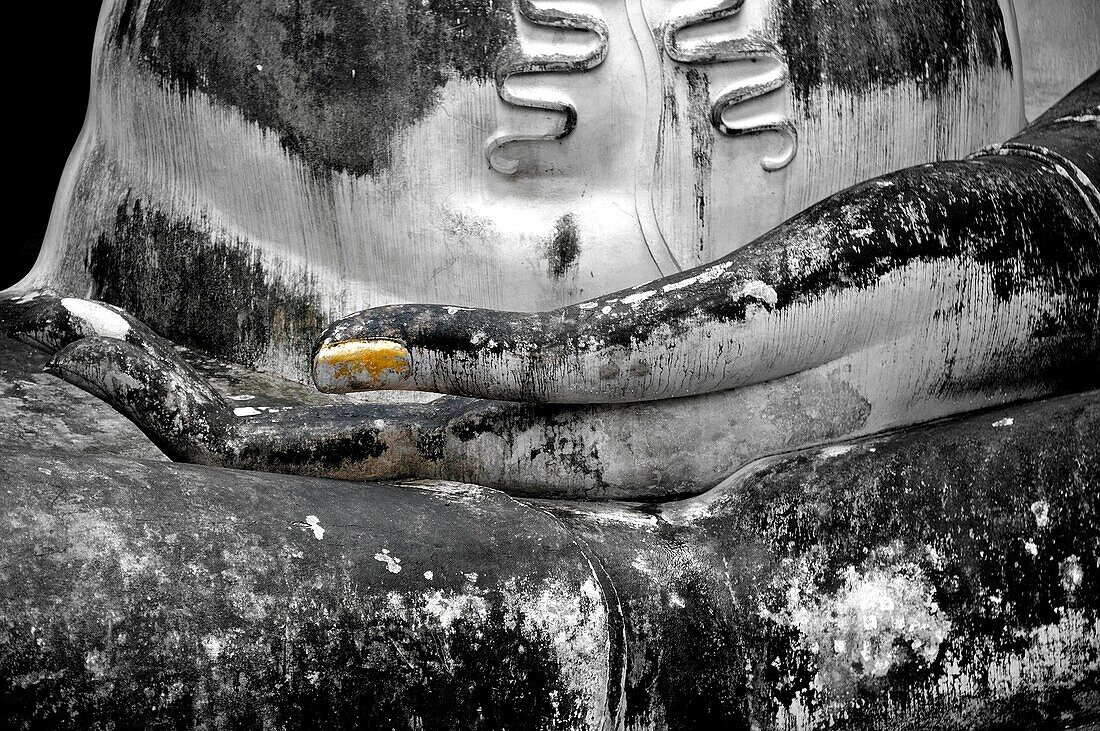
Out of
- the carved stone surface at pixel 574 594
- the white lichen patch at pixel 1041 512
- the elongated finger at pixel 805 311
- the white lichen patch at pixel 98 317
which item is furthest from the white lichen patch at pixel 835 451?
the white lichen patch at pixel 98 317

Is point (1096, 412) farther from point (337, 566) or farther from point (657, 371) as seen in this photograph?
point (337, 566)

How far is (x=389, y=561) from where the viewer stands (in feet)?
4.82

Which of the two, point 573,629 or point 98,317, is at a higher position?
point 98,317

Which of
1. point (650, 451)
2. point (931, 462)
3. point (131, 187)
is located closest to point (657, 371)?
point (650, 451)

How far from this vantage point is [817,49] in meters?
2.04

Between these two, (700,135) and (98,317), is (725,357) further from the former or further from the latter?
(98,317)

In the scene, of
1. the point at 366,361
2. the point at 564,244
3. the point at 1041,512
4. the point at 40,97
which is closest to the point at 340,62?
the point at 564,244

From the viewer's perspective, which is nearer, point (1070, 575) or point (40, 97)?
point (1070, 575)

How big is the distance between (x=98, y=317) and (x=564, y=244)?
0.70m

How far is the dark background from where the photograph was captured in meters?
3.57

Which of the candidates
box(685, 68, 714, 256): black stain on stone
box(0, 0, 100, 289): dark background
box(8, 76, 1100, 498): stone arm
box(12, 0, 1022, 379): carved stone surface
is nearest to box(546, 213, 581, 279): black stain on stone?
box(12, 0, 1022, 379): carved stone surface

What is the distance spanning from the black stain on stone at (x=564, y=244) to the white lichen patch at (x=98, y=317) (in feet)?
2.03

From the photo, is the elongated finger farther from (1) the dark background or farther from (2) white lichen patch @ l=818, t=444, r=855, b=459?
(1) the dark background

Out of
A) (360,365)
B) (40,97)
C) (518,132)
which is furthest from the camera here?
(40,97)
